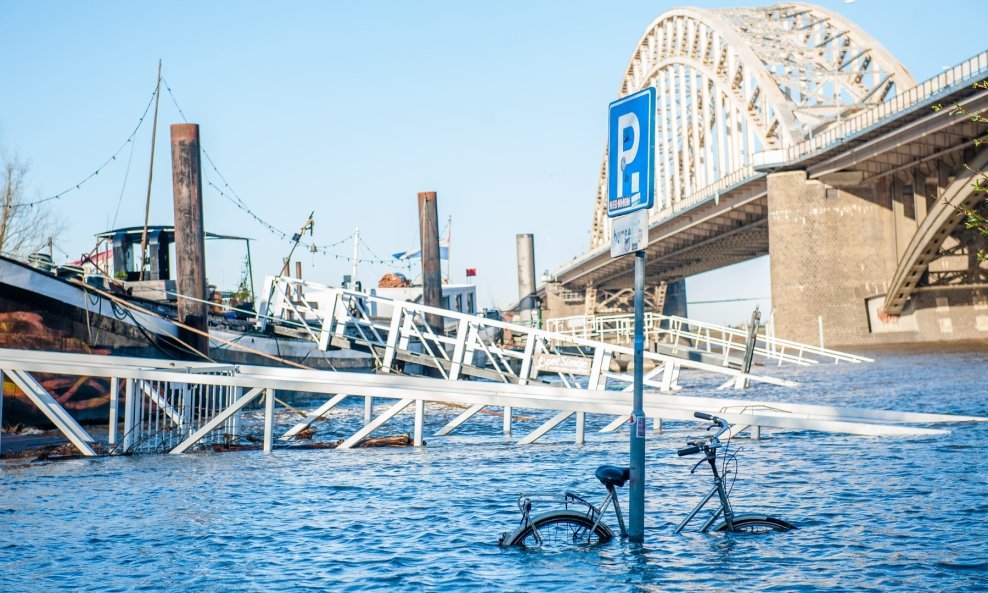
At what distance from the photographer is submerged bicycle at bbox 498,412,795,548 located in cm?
1009

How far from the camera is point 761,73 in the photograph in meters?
71.6

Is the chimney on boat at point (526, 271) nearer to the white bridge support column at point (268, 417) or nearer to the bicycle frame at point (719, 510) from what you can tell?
the white bridge support column at point (268, 417)

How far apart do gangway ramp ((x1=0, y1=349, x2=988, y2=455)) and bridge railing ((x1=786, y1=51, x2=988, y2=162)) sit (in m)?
22.8

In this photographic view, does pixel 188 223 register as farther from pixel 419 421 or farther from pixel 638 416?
pixel 638 416

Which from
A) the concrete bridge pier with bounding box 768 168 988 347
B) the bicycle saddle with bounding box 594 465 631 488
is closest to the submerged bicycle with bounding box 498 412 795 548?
the bicycle saddle with bounding box 594 465 631 488

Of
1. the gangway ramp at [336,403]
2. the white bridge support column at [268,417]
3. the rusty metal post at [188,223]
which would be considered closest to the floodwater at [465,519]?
the white bridge support column at [268,417]

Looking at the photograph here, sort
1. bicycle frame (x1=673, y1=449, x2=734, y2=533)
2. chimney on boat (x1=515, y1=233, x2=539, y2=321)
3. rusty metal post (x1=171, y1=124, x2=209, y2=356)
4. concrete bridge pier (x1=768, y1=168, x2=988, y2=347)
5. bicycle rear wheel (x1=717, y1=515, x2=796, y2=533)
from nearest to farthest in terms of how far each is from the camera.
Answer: bicycle frame (x1=673, y1=449, x2=734, y2=533) < bicycle rear wheel (x1=717, y1=515, x2=796, y2=533) < rusty metal post (x1=171, y1=124, x2=209, y2=356) < concrete bridge pier (x1=768, y1=168, x2=988, y2=347) < chimney on boat (x1=515, y1=233, x2=539, y2=321)

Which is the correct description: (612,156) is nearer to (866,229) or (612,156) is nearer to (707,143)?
(866,229)

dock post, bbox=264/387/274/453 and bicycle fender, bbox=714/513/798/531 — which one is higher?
dock post, bbox=264/387/274/453

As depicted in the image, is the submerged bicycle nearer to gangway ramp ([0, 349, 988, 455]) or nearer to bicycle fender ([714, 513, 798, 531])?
bicycle fender ([714, 513, 798, 531])

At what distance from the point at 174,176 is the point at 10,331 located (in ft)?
18.3

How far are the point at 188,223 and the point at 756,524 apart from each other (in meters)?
19.3

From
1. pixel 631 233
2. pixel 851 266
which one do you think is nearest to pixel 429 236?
pixel 631 233

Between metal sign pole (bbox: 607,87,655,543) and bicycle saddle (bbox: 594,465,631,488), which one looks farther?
bicycle saddle (bbox: 594,465,631,488)
